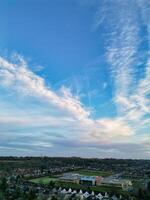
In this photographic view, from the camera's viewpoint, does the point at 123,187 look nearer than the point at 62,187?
No

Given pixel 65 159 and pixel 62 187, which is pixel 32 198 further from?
pixel 65 159

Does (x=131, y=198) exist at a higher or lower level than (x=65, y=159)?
lower

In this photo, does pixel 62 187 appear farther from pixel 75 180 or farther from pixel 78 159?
pixel 78 159

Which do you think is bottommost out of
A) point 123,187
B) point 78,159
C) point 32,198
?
point 32,198

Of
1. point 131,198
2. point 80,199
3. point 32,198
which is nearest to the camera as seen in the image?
point 32,198

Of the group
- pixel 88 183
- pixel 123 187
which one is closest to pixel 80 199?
pixel 123 187

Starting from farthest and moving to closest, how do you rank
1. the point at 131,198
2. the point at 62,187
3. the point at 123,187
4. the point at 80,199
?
the point at 123,187, the point at 62,187, the point at 131,198, the point at 80,199

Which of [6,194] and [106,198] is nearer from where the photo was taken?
[6,194]

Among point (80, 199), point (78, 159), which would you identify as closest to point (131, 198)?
point (80, 199)

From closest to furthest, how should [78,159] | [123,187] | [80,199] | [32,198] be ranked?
1. [32,198]
2. [80,199]
3. [123,187]
4. [78,159]
